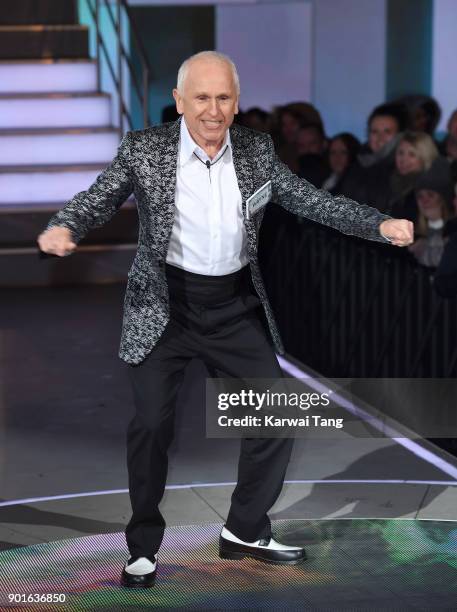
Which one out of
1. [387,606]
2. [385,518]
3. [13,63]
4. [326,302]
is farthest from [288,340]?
[13,63]

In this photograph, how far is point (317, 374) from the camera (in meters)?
7.40

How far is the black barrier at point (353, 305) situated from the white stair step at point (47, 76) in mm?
4385

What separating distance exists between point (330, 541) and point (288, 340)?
371cm

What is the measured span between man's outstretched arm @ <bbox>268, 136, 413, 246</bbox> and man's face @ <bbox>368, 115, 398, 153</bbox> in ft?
15.5

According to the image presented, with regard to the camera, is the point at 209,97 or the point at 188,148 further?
the point at 188,148

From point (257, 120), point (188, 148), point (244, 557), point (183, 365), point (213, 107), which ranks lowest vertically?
point (244, 557)

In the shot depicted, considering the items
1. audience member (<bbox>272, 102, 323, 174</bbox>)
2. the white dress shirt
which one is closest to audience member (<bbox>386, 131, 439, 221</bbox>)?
audience member (<bbox>272, 102, 323, 174</bbox>)

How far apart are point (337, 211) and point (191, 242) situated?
0.44 m

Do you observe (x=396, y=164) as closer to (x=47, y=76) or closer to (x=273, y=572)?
(x=273, y=572)

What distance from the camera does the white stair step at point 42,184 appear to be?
11461mm

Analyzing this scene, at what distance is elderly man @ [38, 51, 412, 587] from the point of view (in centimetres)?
383

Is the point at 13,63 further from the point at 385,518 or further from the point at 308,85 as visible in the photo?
the point at 385,518

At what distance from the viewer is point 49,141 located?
39.0 feet

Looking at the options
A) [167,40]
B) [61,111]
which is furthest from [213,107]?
[167,40]
